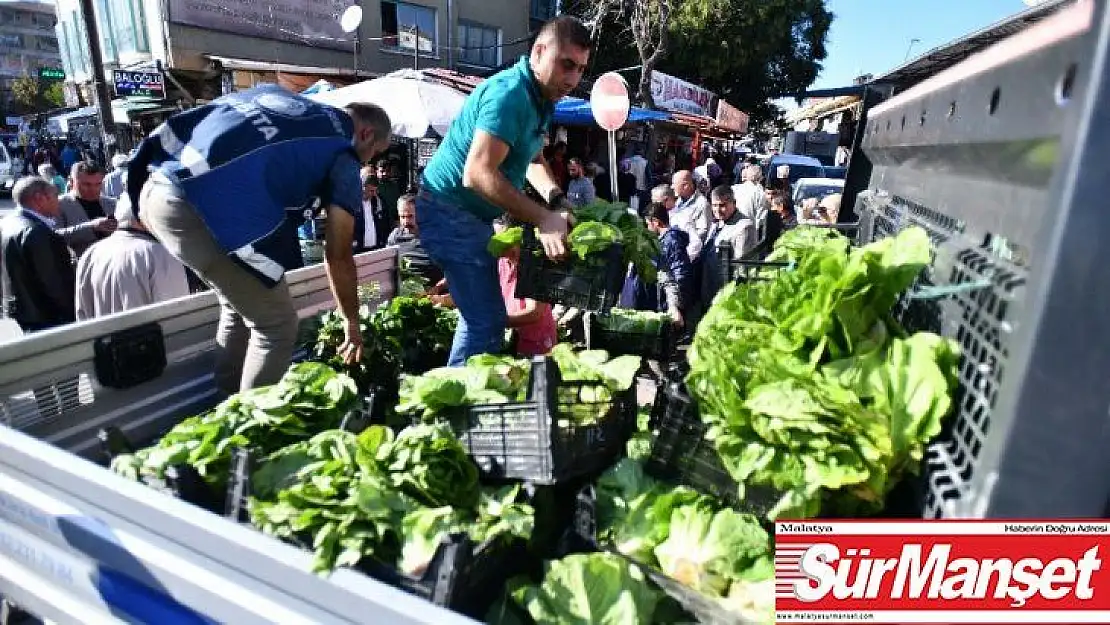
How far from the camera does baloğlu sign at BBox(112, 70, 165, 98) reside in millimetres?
13766

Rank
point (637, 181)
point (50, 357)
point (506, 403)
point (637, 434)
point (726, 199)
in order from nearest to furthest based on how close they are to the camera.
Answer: point (506, 403) < point (637, 434) < point (50, 357) < point (726, 199) < point (637, 181)

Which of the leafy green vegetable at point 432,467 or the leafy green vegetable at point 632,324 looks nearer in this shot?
the leafy green vegetable at point 432,467

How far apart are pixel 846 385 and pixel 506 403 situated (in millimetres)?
1008

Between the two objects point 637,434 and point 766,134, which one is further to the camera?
point 766,134

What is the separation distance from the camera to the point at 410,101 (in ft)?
34.6

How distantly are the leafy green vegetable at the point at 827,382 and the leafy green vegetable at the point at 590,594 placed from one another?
1.29ft

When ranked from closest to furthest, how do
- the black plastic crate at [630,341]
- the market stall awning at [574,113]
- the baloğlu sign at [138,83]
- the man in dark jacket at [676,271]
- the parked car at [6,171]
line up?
the black plastic crate at [630,341] < the man in dark jacket at [676,271] < the baloğlu sign at [138,83] < the market stall awning at [574,113] < the parked car at [6,171]

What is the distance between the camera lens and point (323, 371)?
9.07ft

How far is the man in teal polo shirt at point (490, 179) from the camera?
2809 mm

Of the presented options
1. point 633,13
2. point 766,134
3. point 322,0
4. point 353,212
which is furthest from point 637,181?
point 766,134

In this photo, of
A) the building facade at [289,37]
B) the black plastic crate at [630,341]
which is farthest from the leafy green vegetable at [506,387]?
the building facade at [289,37]

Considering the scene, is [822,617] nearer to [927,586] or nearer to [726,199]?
[927,586]

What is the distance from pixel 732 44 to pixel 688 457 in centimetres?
2666

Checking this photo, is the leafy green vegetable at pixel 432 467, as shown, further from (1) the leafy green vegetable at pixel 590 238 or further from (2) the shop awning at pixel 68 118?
(2) the shop awning at pixel 68 118
